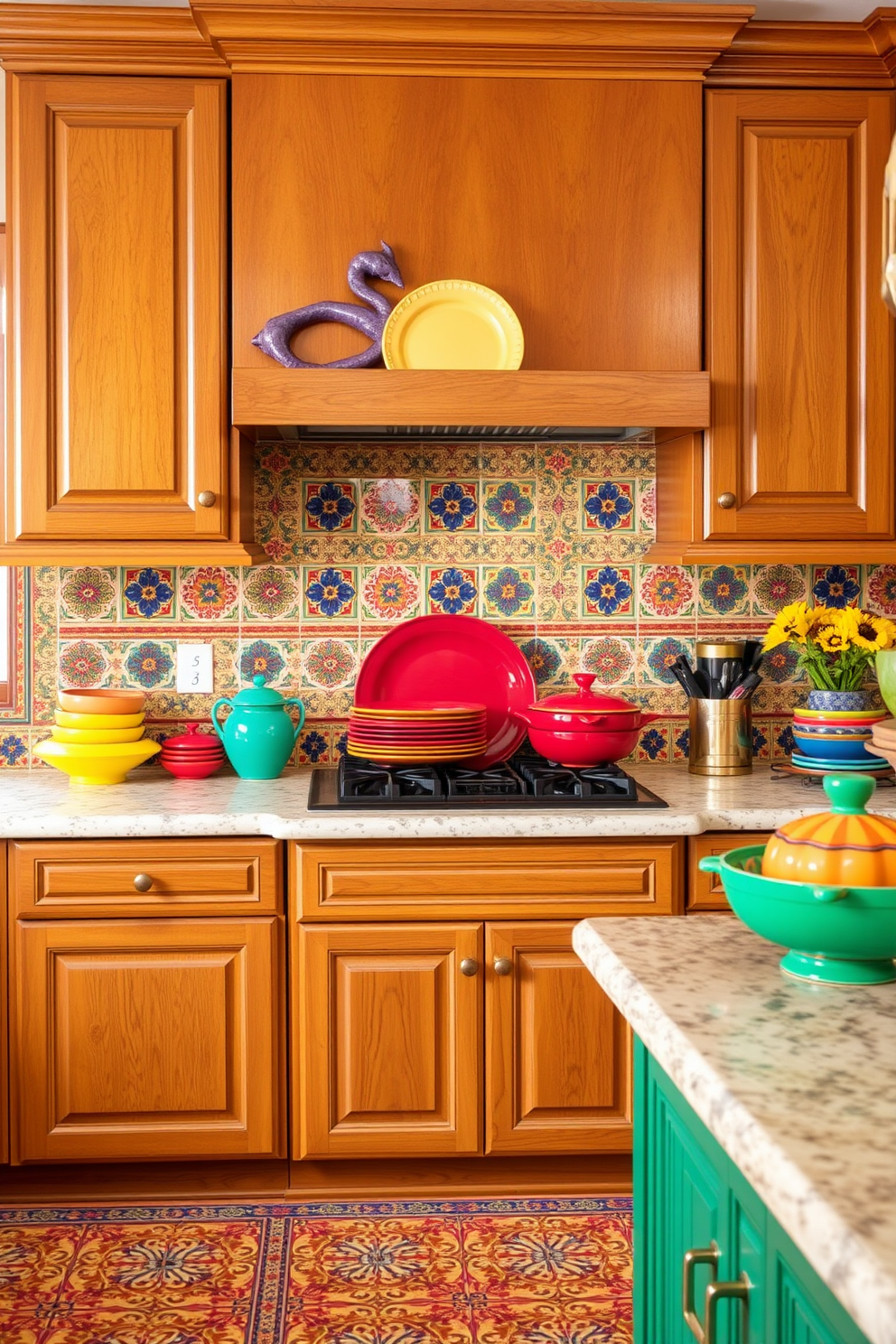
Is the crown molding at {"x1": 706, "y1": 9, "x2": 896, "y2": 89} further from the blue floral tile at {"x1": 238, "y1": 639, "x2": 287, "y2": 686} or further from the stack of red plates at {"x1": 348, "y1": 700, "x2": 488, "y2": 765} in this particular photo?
the blue floral tile at {"x1": 238, "y1": 639, "x2": 287, "y2": 686}

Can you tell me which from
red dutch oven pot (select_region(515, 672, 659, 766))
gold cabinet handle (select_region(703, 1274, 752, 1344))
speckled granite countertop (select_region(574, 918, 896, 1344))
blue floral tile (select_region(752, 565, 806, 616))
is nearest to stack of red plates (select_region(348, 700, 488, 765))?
red dutch oven pot (select_region(515, 672, 659, 766))

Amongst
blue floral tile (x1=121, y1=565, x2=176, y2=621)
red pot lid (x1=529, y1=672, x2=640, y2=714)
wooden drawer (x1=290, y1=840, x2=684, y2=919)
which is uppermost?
blue floral tile (x1=121, y1=565, x2=176, y2=621)

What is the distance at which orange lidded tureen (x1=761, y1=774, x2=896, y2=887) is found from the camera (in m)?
1.23

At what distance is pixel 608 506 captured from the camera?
3322mm

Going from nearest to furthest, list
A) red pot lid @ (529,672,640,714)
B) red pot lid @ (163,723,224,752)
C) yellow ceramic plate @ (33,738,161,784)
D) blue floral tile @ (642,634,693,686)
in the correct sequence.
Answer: red pot lid @ (529,672,640,714)
yellow ceramic plate @ (33,738,161,784)
red pot lid @ (163,723,224,752)
blue floral tile @ (642,634,693,686)

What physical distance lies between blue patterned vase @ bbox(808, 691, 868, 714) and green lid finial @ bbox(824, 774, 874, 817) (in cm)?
180

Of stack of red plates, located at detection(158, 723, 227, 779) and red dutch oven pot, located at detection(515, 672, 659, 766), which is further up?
red dutch oven pot, located at detection(515, 672, 659, 766)

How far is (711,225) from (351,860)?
1.63 metres

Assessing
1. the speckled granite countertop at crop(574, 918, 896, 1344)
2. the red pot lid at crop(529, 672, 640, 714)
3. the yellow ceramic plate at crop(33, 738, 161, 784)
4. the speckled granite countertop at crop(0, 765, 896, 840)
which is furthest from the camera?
the yellow ceramic plate at crop(33, 738, 161, 784)

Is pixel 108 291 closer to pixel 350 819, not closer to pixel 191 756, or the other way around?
pixel 191 756

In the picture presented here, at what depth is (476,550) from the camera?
10.9 feet

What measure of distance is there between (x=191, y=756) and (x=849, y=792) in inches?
81.2

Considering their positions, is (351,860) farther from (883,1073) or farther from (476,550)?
(883,1073)

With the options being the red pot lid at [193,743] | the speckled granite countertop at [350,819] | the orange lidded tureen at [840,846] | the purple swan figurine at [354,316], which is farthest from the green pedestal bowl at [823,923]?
the red pot lid at [193,743]
